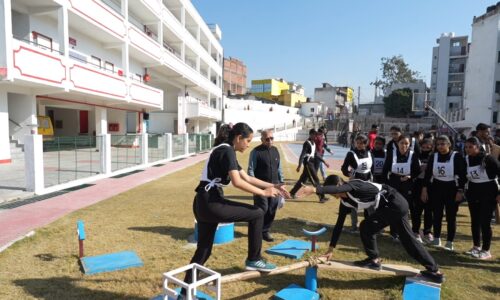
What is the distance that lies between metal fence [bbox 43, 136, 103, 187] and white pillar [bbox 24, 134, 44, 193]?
14.3 inches

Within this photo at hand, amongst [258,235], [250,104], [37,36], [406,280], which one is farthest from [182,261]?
[250,104]

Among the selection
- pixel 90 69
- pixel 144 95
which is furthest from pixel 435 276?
pixel 144 95

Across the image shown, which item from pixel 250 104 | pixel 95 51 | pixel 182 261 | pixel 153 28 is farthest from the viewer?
pixel 250 104

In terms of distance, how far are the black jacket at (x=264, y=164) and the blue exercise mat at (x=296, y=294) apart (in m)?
2.08

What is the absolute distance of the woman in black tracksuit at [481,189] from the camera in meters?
4.79

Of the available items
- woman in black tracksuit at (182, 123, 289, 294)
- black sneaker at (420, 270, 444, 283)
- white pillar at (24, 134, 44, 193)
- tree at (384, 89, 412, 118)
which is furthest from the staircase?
tree at (384, 89, 412, 118)

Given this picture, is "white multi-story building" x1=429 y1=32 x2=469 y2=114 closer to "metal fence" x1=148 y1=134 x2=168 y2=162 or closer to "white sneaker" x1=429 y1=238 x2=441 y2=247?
"metal fence" x1=148 y1=134 x2=168 y2=162

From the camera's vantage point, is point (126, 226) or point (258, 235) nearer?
point (258, 235)

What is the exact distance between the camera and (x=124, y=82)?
19188mm

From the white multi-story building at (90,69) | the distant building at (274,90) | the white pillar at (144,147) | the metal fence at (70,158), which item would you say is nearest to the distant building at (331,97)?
the distant building at (274,90)

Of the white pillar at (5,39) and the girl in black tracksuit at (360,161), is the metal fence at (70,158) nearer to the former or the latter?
the white pillar at (5,39)

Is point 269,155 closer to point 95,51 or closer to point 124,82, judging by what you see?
point 124,82

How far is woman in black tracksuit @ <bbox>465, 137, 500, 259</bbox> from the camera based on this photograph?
15.7 ft

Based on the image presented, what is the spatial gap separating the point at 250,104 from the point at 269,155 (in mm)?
51042
